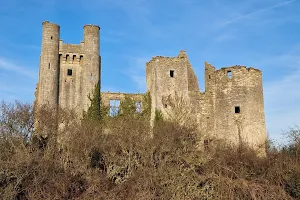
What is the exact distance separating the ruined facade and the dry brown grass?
6.20m

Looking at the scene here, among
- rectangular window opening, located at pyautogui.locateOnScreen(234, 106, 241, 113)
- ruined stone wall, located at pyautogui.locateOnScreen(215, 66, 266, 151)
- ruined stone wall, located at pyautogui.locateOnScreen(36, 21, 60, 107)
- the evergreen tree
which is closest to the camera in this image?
ruined stone wall, located at pyautogui.locateOnScreen(215, 66, 266, 151)

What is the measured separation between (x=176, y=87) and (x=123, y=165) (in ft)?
39.9

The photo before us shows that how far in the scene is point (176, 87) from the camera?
3016 centimetres

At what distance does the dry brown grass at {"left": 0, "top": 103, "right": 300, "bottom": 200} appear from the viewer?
17.4 m

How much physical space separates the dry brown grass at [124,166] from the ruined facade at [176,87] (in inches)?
244

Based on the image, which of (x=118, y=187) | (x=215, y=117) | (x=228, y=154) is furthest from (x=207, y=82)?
(x=118, y=187)

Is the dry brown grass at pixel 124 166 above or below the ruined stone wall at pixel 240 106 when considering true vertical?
below

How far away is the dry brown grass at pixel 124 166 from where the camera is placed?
57.2 ft

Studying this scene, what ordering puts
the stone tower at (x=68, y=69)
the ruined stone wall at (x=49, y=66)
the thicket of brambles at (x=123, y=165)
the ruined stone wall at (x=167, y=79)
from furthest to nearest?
the stone tower at (x=68, y=69) < the ruined stone wall at (x=49, y=66) < the ruined stone wall at (x=167, y=79) < the thicket of brambles at (x=123, y=165)

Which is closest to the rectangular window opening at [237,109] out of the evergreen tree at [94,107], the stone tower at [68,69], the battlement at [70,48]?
the evergreen tree at [94,107]

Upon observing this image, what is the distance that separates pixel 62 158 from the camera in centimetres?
1920

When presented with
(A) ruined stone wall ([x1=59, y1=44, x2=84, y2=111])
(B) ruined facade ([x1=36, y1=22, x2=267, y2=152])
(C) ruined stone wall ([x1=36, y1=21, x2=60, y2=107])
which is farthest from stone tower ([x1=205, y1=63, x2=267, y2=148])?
(C) ruined stone wall ([x1=36, y1=21, x2=60, y2=107])

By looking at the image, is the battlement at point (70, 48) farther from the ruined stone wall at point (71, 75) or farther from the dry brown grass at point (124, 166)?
the dry brown grass at point (124, 166)

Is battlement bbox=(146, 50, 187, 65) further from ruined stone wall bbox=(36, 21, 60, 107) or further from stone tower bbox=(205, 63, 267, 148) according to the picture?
ruined stone wall bbox=(36, 21, 60, 107)
